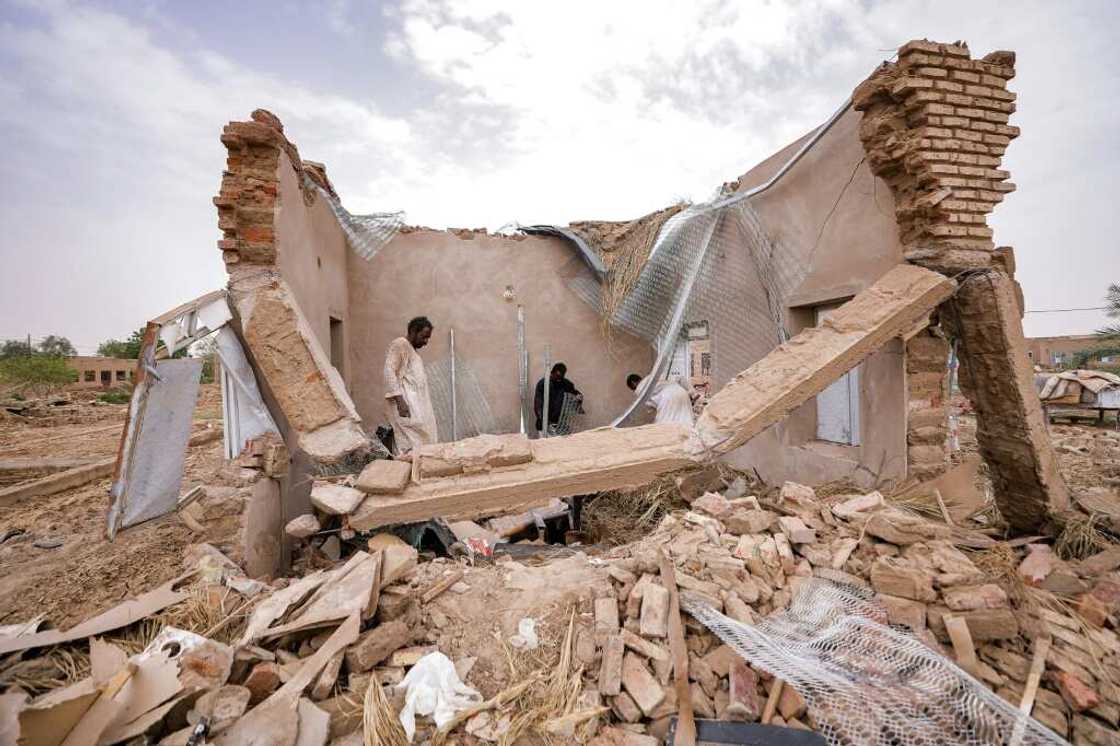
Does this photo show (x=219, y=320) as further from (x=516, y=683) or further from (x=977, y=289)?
(x=977, y=289)

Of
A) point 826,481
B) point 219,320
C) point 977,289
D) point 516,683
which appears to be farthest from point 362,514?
point 977,289

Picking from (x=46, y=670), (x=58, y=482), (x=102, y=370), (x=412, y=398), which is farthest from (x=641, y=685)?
(x=102, y=370)

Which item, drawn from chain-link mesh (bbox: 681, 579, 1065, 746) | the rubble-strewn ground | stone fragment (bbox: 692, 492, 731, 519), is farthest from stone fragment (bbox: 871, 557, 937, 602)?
stone fragment (bbox: 692, 492, 731, 519)

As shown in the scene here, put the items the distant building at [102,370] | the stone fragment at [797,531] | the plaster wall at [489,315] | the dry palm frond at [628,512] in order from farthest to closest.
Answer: the distant building at [102,370]
the plaster wall at [489,315]
the dry palm frond at [628,512]
the stone fragment at [797,531]

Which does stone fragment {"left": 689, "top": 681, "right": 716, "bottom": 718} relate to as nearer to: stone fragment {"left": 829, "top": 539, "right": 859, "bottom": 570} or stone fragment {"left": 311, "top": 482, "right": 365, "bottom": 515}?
stone fragment {"left": 829, "top": 539, "right": 859, "bottom": 570}

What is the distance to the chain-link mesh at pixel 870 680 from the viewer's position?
1471 mm

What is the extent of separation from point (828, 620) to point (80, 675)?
3012 mm

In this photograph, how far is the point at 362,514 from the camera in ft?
8.87

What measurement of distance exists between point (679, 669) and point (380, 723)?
3.52 ft

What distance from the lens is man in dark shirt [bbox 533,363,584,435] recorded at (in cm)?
721

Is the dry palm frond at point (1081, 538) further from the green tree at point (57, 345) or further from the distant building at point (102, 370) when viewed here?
the green tree at point (57, 345)

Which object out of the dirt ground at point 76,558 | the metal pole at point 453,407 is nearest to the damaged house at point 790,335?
the dirt ground at point 76,558

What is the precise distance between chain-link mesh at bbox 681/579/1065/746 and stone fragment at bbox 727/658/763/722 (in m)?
0.11

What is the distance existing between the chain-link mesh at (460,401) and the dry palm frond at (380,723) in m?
5.46
